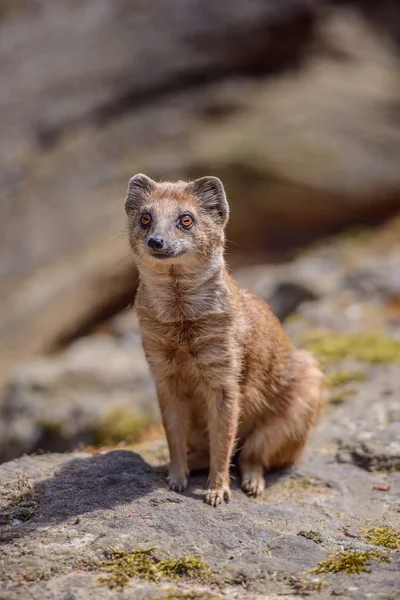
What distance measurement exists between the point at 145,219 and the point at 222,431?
1996mm

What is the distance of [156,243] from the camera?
5.86m

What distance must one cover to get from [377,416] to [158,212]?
3.98m

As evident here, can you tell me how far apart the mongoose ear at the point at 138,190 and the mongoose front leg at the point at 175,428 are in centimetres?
166

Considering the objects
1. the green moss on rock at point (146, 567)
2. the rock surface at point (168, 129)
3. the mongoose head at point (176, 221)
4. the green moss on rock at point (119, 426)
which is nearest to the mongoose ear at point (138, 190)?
the mongoose head at point (176, 221)

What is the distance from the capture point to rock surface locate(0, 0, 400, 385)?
664 inches

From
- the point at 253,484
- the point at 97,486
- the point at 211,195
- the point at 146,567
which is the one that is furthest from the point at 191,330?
the point at 146,567

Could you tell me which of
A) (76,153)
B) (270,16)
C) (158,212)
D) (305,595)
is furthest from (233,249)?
(305,595)

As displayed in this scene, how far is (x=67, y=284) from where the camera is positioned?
16.2 metres

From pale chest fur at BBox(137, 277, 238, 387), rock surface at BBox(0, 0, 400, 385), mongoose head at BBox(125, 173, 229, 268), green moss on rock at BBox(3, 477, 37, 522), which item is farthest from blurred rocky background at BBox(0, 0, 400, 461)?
green moss on rock at BBox(3, 477, 37, 522)

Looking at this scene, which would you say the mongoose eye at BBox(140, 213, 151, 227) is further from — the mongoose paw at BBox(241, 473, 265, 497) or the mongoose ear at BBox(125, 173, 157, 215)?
the mongoose paw at BBox(241, 473, 265, 497)

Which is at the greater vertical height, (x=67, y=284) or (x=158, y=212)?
(x=158, y=212)

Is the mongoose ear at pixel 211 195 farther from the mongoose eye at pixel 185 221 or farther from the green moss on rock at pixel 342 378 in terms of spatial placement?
the green moss on rock at pixel 342 378

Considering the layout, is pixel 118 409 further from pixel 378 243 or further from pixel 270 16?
pixel 270 16

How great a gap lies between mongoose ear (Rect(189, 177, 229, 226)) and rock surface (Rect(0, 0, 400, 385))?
10026 millimetres
